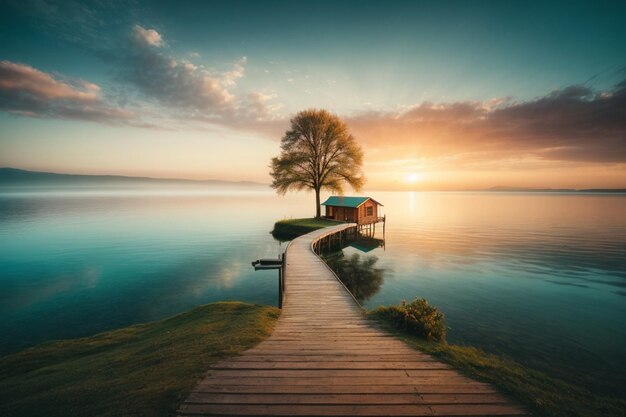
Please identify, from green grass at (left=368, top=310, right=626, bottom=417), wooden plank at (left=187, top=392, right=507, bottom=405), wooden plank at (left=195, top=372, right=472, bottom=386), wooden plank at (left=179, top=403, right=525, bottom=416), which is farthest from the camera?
wooden plank at (left=195, top=372, right=472, bottom=386)

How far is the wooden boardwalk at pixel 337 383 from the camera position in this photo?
15.9 feet

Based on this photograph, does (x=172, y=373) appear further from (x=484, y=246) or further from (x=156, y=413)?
(x=484, y=246)

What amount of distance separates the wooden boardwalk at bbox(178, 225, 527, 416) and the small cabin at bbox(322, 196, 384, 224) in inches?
1398

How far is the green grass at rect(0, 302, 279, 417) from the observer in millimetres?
5075

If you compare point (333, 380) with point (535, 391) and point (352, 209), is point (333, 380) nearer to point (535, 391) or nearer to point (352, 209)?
point (535, 391)

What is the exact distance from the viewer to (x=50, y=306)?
16.3m

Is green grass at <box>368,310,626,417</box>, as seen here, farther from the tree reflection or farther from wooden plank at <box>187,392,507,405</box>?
the tree reflection

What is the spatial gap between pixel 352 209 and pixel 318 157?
10715 millimetres

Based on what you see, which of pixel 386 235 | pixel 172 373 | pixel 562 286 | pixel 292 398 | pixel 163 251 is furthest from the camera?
pixel 386 235

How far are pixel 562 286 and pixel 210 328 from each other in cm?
2697

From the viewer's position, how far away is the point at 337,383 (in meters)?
5.59

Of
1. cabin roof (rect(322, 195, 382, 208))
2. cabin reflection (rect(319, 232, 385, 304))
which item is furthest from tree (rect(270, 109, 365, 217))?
cabin reflection (rect(319, 232, 385, 304))

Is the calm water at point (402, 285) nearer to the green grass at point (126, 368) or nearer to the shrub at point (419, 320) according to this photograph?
the green grass at point (126, 368)

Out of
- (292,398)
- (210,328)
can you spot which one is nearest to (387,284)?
(210,328)
